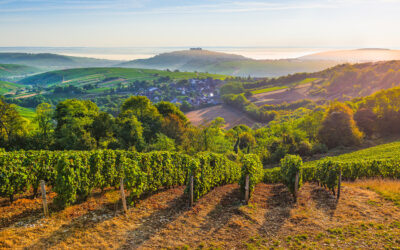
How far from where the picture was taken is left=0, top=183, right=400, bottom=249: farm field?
11584 millimetres

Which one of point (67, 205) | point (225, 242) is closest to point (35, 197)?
point (67, 205)

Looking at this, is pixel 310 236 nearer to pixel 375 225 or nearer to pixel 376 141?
pixel 375 225

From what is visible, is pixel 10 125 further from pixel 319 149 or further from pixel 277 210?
pixel 319 149

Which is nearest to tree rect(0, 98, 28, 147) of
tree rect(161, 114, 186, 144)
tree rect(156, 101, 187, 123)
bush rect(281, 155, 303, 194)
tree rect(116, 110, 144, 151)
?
tree rect(116, 110, 144, 151)

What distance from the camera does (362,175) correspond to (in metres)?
24.2

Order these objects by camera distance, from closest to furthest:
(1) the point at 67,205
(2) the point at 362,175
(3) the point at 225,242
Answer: (3) the point at 225,242
(1) the point at 67,205
(2) the point at 362,175

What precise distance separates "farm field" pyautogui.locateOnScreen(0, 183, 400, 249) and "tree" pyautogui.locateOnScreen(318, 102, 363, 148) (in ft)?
117

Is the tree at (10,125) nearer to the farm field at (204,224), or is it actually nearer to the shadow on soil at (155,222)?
the farm field at (204,224)

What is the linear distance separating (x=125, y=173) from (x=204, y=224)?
6116mm

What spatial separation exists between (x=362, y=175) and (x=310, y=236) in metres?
16.0

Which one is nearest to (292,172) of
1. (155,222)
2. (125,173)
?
(155,222)

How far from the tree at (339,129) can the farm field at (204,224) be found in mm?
35798

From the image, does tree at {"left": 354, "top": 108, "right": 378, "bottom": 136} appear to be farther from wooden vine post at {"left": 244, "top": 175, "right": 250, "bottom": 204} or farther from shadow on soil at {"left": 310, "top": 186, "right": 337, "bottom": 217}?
wooden vine post at {"left": 244, "top": 175, "right": 250, "bottom": 204}

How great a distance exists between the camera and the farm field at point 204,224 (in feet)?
38.0
